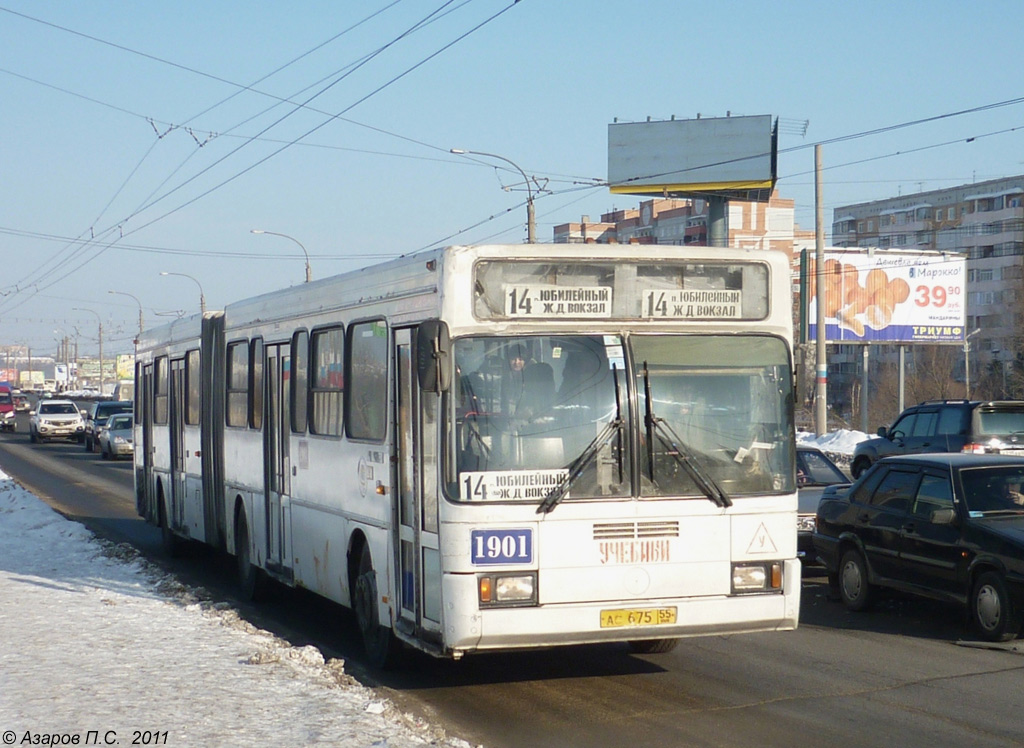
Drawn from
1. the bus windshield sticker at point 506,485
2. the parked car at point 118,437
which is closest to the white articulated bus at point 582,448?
the bus windshield sticker at point 506,485

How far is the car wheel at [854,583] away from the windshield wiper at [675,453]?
440cm

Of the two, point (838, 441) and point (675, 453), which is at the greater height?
point (675, 453)

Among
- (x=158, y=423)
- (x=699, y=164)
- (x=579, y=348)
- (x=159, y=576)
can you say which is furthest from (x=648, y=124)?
(x=579, y=348)

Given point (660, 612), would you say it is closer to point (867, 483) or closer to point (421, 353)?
point (421, 353)

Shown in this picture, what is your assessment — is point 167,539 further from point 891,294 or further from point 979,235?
point 979,235

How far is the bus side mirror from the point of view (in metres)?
7.69

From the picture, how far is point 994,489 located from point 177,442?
33.2ft

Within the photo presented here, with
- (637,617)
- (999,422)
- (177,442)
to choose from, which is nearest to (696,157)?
(999,422)

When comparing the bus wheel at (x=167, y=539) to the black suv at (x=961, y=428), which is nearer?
the bus wheel at (x=167, y=539)

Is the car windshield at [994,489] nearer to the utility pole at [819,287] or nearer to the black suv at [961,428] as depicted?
the black suv at [961,428]

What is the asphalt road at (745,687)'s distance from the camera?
7.30 m

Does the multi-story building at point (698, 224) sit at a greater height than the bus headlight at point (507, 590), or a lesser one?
greater

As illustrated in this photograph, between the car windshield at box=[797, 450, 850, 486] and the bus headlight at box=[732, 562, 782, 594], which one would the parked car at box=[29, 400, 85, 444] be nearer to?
the car windshield at box=[797, 450, 850, 486]

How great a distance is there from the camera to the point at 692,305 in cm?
836
